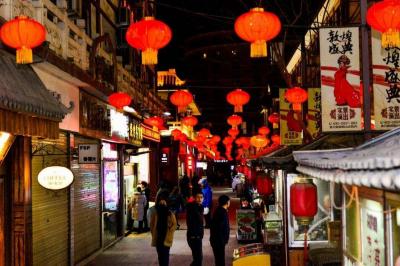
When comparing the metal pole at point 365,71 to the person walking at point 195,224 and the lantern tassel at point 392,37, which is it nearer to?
the lantern tassel at point 392,37

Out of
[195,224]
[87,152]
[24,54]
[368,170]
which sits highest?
[24,54]

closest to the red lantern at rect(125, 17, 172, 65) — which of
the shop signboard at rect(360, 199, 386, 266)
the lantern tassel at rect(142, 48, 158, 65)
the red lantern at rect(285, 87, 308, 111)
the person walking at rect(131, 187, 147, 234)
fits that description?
the lantern tassel at rect(142, 48, 158, 65)

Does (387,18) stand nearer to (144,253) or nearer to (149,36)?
(149,36)

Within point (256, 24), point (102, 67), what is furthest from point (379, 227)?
point (102, 67)

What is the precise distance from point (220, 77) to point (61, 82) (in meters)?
40.5

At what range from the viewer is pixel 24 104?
36.6ft

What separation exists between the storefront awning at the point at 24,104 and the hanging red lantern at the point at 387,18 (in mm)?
6683

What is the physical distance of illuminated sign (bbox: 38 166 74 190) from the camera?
14398mm

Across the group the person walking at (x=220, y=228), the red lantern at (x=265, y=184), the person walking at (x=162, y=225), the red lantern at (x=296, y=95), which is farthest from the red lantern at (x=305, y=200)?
the red lantern at (x=265, y=184)

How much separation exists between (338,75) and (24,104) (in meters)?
6.49

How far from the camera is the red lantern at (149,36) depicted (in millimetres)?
11234

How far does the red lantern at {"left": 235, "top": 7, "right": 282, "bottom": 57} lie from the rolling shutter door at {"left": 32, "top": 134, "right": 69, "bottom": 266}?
6372 mm

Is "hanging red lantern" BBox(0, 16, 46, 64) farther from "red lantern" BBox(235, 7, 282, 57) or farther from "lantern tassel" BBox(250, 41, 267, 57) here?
"lantern tassel" BBox(250, 41, 267, 57)

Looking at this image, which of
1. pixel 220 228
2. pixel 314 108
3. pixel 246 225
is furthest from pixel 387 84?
pixel 246 225
